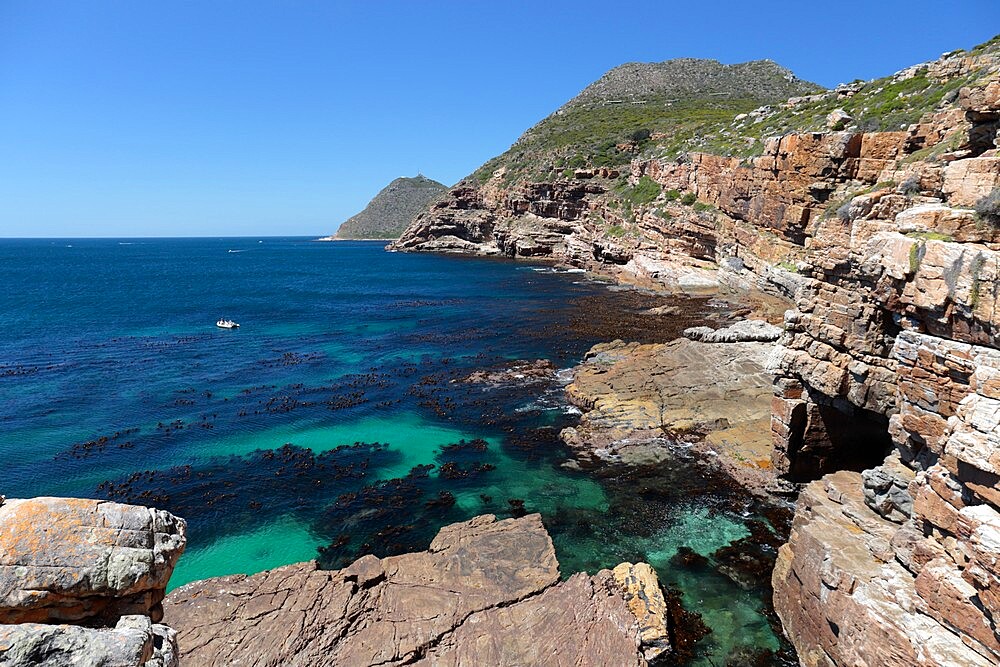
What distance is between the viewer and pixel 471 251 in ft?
391

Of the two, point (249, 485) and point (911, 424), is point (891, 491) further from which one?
point (249, 485)

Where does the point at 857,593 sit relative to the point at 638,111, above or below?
below

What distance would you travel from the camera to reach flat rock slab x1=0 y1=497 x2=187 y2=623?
4.68 metres

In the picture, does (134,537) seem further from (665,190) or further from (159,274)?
(159,274)

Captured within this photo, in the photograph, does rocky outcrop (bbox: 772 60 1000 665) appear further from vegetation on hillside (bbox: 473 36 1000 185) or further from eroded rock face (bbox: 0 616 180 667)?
vegetation on hillside (bbox: 473 36 1000 185)

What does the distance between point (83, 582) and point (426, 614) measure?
24.9 ft

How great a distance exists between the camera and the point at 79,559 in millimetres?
5027

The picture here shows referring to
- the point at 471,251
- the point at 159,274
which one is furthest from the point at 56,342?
the point at 471,251

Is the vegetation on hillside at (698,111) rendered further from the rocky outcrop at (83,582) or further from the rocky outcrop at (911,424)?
the rocky outcrop at (83,582)

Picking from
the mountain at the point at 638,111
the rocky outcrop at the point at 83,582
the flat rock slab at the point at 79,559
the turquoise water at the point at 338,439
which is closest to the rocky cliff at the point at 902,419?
the turquoise water at the point at 338,439

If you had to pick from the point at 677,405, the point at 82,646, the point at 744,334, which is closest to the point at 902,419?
the point at 677,405

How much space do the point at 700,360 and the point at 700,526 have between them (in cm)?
1454

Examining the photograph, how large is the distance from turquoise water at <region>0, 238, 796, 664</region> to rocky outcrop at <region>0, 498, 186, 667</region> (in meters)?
10.9

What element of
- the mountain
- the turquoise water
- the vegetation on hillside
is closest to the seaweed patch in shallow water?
the turquoise water
